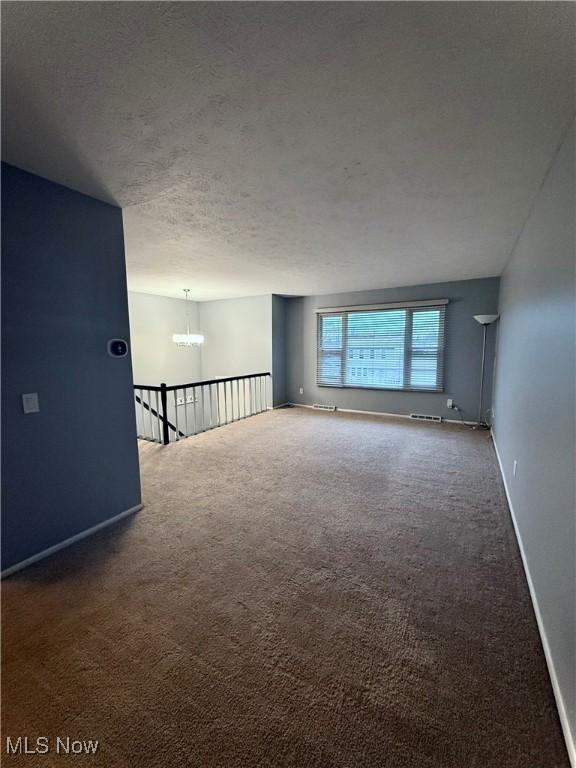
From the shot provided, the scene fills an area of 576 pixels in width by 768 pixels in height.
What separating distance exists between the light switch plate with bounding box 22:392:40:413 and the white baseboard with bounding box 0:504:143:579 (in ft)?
2.95

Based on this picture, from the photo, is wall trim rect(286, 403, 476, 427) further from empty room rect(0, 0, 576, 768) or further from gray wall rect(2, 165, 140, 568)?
gray wall rect(2, 165, 140, 568)

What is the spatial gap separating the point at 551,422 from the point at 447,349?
4.03 meters

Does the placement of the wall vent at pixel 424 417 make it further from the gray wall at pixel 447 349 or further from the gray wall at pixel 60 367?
the gray wall at pixel 60 367

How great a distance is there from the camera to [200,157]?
5.68 ft

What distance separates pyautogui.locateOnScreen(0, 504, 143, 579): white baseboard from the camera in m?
1.85

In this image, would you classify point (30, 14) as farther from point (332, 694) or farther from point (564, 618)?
Result: point (564, 618)

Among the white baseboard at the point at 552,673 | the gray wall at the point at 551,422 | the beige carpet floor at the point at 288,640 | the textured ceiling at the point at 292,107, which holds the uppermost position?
the textured ceiling at the point at 292,107

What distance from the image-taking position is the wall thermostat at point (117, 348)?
2.32 m

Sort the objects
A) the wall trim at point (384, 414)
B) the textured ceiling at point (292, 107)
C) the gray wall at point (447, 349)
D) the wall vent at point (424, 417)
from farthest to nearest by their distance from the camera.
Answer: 1. the wall vent at point (424, 417)
2. the wall trim at point (384, 414)
3. the gray wall at point (447, 349)
4. the textured ceiling at point (292, 107)

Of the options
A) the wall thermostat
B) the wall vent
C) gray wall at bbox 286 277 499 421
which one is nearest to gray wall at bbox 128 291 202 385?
gray wall at bbox 286 277 499 421

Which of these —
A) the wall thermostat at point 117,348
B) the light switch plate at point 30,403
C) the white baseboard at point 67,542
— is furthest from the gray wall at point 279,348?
the light switch plate at point 30,403

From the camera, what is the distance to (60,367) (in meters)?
2.04

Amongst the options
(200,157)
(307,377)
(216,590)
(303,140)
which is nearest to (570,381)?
Answer: (303,140)

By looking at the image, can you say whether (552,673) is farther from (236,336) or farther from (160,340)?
(160,340)
